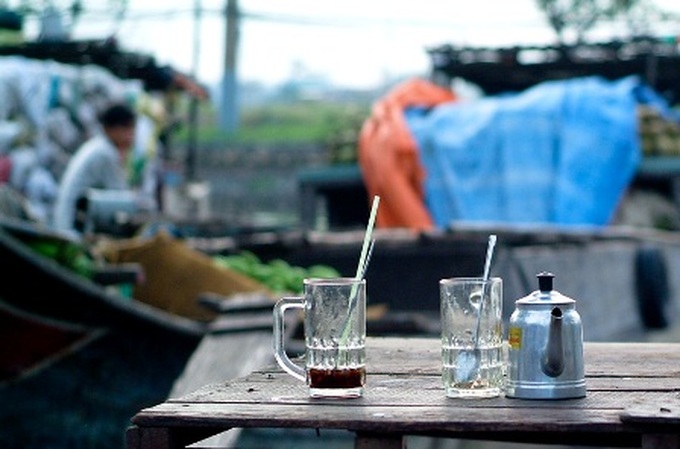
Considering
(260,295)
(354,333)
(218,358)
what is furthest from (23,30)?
(354,333)

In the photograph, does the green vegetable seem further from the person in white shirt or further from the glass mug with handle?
the glass mug with handle

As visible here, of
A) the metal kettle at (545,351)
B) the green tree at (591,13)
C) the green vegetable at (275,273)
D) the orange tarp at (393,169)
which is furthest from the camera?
the green tree at (591,13)

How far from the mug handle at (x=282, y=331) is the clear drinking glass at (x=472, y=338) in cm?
28

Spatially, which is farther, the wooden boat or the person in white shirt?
the person in white shirt

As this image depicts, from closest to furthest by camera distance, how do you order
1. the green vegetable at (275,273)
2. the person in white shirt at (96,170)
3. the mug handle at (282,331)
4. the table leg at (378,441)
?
the table leg at (378,441)
the mug handle at (282,331)
the green vegetable at (275,273)
the person in white shirt at (96,170)

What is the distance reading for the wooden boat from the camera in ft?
23.9

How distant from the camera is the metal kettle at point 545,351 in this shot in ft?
8.31

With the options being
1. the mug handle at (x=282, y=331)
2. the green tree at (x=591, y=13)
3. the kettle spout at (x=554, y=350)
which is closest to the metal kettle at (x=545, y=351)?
the kettle spout at (x=554, y=350)

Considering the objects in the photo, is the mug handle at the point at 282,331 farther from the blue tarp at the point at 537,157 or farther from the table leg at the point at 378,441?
the blue tarp at the point at 537,157

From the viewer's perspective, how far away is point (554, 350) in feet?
8.41

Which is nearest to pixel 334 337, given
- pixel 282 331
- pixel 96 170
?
pixel 282 331

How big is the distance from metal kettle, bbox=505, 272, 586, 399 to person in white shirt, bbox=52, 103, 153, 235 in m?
6.65

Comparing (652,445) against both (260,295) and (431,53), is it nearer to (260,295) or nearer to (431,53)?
(260,295)

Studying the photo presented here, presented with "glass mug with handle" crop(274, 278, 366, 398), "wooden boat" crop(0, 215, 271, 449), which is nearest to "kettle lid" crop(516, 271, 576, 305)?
"glass mug with handle" crop(274, 278, 366, 398)
